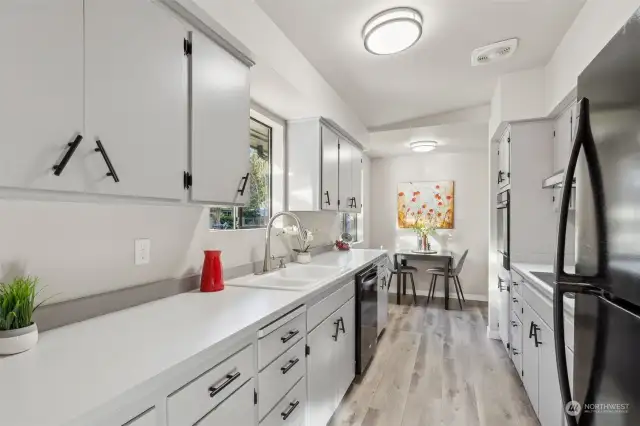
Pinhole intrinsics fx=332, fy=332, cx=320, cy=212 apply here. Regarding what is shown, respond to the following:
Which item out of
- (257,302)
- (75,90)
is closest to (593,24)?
(257,302)

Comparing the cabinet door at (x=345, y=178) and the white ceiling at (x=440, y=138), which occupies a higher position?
the white ceiling at (x=440, y=138)

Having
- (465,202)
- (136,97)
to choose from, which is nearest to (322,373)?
(136,97)

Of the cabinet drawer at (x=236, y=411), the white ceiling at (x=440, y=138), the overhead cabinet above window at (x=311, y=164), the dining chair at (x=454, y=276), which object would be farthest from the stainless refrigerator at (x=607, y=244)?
the dining chair at (x=454, y=276)

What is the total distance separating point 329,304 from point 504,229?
211 cm

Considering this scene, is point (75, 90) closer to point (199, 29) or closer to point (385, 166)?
point (199, 29)

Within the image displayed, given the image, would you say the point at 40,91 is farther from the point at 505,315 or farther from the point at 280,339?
the point at 505,315

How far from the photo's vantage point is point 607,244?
2.30ft

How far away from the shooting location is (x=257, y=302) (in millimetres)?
1491

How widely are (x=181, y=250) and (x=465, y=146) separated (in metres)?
4.34

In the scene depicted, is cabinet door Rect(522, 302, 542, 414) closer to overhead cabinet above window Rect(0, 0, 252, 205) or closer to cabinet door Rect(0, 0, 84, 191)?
overhead cabinet above window Rect(0, 0, 252, 205)

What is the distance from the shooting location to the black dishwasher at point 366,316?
259 cm

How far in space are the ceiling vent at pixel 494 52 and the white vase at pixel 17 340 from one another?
9.74 feet

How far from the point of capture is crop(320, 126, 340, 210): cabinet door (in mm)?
2951

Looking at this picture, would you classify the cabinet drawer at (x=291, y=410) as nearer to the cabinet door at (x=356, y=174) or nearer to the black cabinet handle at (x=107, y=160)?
the black cabinet handle at (x=107, y=160)
